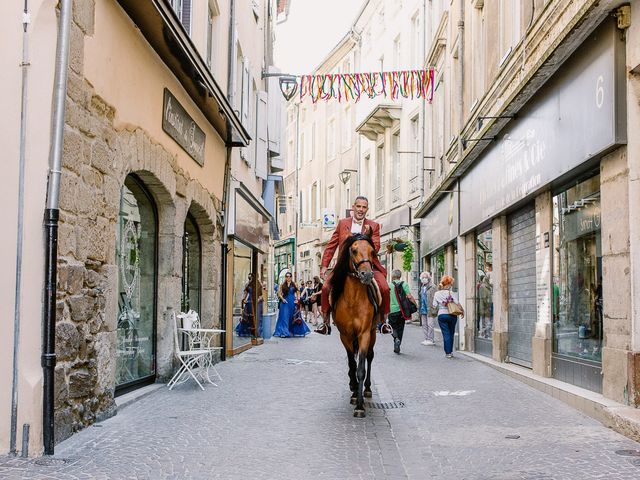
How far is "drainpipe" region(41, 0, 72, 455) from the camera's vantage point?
18.9 ft

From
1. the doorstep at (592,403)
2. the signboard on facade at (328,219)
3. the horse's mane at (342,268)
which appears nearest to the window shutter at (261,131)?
the doorstep at (592,403)

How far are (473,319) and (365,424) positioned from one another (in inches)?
363

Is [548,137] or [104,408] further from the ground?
[548,137]

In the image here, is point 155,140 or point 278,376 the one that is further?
point 278,376

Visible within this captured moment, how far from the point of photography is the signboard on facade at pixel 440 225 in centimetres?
1862

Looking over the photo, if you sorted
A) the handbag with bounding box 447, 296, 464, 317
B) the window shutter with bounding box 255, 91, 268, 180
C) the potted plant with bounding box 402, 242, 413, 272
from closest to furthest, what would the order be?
1. the handbag with bounding box 447, 296, 464, 317
2. the window shutter with bounding box 255, 91, 268, 180
3. the potted plant with bounding box 402, 242, 413, 272

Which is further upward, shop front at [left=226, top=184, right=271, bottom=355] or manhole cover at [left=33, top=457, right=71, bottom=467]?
shop front at [left=226, top=184, right=271, bottom=355]

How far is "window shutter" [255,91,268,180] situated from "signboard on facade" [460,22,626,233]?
22.6 ft

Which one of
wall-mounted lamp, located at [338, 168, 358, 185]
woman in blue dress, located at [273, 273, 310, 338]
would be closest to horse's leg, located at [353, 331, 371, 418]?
woman in blue dress, located at [273, 273, 310, 338]

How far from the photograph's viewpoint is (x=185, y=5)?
11.3 m

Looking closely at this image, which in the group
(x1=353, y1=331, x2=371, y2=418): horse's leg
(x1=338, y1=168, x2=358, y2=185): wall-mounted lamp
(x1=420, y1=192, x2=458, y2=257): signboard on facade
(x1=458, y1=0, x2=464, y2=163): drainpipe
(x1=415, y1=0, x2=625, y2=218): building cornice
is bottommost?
(x1=353, y1=331, x2=371, y2=418): horse's leg

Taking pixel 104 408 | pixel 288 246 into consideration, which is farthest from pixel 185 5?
pixel 288 246

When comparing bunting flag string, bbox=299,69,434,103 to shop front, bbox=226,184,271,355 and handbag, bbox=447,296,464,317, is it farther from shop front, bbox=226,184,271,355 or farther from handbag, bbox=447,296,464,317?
handbag, bbox=447,296,464,317

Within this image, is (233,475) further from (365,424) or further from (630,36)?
(630,36)
